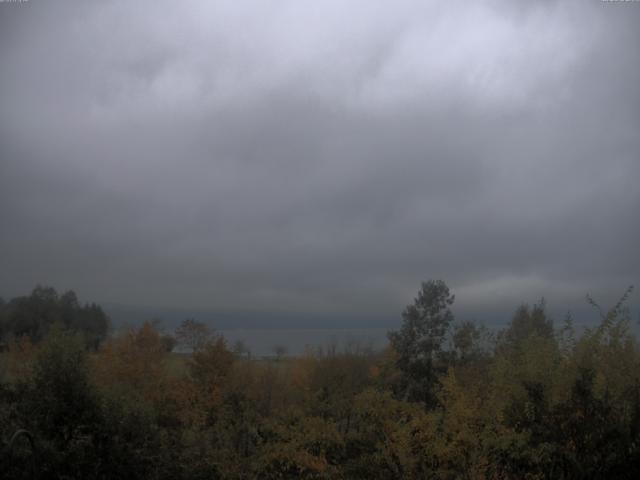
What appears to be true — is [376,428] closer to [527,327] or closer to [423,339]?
[527,327]

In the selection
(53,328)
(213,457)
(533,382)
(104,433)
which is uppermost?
(53,328)

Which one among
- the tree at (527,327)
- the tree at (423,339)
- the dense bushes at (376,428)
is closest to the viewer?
the dense bushes at (376,428)

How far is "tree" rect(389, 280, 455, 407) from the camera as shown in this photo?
36.2 m

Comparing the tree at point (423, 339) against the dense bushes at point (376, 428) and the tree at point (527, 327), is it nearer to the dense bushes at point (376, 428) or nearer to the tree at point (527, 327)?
the tree at point (527, 327)

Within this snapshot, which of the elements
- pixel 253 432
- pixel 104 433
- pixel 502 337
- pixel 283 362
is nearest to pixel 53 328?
pixel 104 433

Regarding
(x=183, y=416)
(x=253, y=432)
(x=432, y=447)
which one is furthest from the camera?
(x=183, y=416)

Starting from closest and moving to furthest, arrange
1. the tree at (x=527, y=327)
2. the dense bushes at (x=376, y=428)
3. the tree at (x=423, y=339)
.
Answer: the dense bushes at (x=376, y=428) < the tree at (x=527, y=327) < the tree at (x=423, y=339)

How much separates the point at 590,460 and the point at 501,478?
209cm

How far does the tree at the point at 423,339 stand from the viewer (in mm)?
36188

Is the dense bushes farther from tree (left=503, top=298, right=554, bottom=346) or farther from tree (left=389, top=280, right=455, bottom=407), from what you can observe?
tree (left=389, top=280, right=455, bottom=407)

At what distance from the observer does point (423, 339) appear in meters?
37.4

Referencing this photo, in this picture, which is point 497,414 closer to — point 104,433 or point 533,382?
point 533,382

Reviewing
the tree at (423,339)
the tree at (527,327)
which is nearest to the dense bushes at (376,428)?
the tree at (527,327)

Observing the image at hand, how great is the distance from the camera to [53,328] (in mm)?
17406
